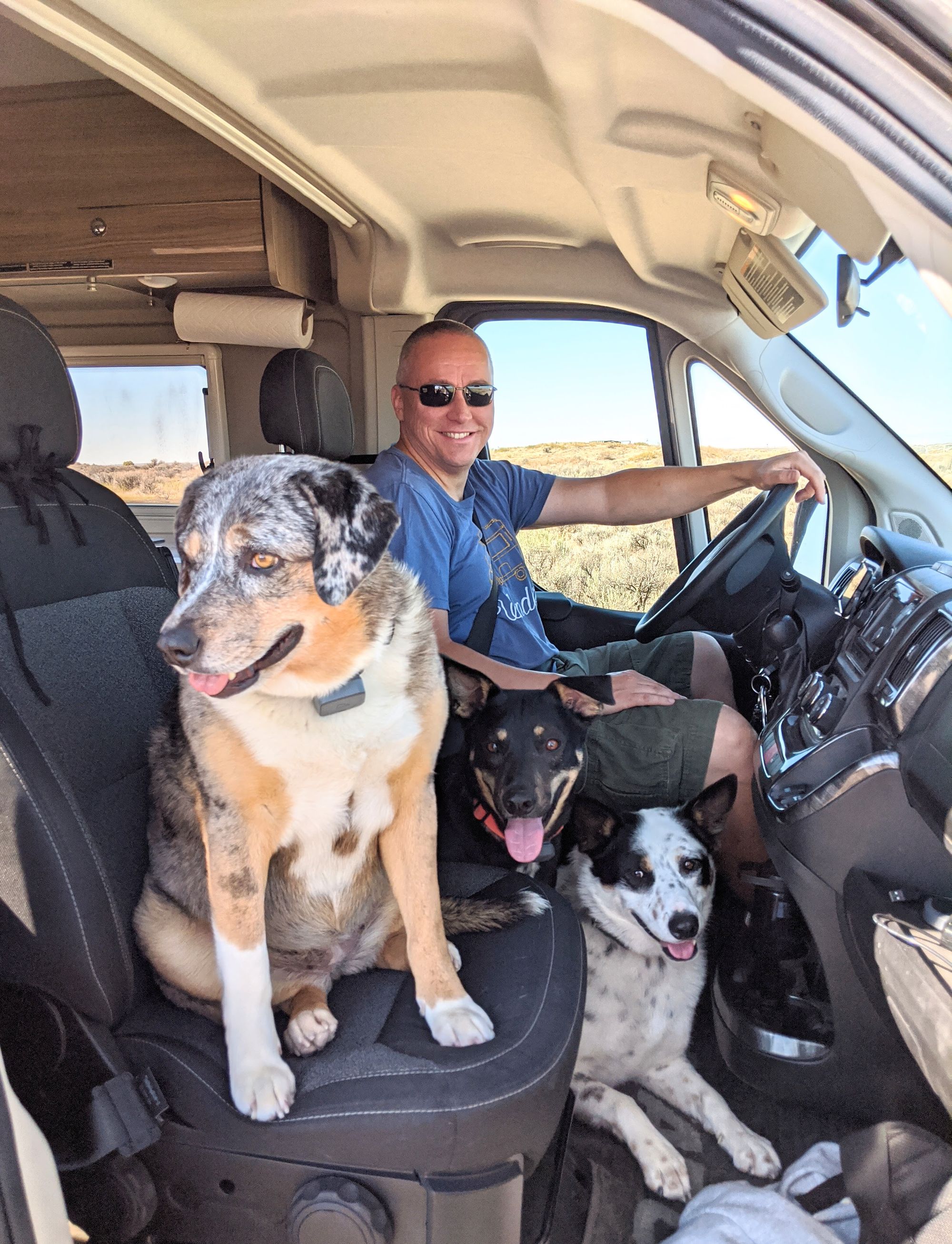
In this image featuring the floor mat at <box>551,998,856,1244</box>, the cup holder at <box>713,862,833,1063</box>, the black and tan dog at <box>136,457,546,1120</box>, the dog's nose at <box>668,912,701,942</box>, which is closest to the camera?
the black and tan dog at <box>136,457,546,1120</box>

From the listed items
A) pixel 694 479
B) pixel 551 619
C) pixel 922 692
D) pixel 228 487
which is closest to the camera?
pixel 922 692

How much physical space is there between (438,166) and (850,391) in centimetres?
156

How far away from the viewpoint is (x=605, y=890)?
7.98 feet

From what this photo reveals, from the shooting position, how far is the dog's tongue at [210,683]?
1554 mm

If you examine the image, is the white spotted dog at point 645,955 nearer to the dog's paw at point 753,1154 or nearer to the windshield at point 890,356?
the dog's paw at point 753,1154

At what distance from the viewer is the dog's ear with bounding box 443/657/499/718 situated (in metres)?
2.45

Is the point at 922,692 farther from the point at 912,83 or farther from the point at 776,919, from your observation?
the point at 912,83

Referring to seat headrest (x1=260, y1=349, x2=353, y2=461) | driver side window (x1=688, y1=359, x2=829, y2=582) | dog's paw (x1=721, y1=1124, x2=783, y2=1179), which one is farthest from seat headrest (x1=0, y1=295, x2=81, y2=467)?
dog's paw (x1=721, y1=1124, x2=783, y2=1179)

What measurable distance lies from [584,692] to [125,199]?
2.93 metres

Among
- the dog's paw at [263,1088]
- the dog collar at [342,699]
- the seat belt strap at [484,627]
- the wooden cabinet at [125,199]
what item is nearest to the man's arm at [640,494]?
the seat belt strap at [484,627]

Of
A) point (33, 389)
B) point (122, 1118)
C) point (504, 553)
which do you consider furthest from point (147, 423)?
point (122, 1118)

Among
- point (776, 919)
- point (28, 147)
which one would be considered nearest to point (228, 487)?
point (776, 919)

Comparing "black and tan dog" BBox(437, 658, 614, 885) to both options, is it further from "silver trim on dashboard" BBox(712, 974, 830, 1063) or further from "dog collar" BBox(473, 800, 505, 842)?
"silver trim on dashboard" BBox(712, 974, 830, 1063)

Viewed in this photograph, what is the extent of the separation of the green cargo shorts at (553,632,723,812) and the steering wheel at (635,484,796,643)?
0.26m
